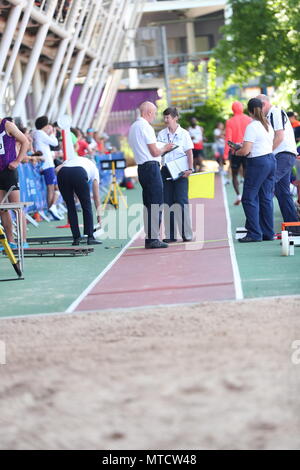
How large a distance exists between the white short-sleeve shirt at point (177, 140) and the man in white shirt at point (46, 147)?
18.6 feet

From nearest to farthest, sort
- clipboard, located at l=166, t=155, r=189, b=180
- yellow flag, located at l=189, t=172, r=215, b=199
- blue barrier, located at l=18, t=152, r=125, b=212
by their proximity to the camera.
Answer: clipboard, located at l=166, t=155, r=189, b=180
yellow flag, located at l=189, t=172, r=215, b=199
blue barrier, located at l=18, t=152, r=125, b=212

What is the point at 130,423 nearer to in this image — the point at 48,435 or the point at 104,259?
the point at 48,435

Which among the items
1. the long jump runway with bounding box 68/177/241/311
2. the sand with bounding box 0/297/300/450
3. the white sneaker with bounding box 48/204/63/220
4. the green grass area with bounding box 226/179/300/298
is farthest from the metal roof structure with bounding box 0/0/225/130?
the sand with bounding box 0/297/300/450

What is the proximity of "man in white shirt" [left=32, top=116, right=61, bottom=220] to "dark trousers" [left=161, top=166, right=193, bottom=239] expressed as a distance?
18.6ft

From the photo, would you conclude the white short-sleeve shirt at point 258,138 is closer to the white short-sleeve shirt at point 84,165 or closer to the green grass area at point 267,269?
the green grass area at point 267,269

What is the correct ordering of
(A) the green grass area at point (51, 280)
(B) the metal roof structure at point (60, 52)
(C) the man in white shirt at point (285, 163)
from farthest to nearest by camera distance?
1. (B) the metal roof structure at point (60, 52)
2. (C) the man in white shirt at point (285, 163)
3. (A) the green grass area at point (51, 280)

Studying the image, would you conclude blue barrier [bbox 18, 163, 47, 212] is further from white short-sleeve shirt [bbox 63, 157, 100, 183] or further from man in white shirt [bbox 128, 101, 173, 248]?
man in white shirt [bbox 128, 101, 173, 248]

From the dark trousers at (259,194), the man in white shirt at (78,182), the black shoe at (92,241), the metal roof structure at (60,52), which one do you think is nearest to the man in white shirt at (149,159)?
the man in white shirt at (78,182)

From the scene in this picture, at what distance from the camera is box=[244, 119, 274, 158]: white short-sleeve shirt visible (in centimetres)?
1391

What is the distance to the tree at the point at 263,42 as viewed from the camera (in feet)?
102

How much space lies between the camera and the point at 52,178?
20594 millimetres

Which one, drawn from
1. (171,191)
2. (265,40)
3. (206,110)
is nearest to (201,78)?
(206,110)

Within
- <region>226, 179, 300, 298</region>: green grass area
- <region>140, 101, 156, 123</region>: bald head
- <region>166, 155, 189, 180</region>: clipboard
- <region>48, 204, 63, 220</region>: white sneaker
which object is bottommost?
<region>226, 179, 300, 298</region>: green grass area

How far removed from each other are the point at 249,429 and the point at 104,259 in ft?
28.1
